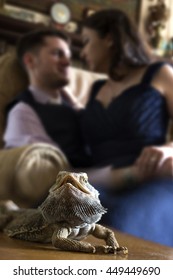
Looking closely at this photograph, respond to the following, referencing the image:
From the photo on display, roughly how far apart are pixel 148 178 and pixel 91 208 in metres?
0.62

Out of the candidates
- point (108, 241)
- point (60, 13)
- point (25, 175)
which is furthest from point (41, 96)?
point (60, 13)

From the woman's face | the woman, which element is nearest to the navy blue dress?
the woman

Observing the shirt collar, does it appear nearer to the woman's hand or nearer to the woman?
the woman

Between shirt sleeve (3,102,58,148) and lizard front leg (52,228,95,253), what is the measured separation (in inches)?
39.6

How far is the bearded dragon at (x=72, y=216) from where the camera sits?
0.56 m

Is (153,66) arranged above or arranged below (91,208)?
above

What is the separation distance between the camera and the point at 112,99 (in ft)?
5.14

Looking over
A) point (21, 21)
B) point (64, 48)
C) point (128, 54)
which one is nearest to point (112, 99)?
point (128, 54)

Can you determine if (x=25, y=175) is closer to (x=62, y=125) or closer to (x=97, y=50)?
(x=62, y=125)

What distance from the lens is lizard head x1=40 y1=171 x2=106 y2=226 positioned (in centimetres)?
56

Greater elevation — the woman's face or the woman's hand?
the woman's face

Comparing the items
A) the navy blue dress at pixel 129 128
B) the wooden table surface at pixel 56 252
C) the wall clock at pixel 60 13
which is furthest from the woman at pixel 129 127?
the wall clock at pixel 60 13

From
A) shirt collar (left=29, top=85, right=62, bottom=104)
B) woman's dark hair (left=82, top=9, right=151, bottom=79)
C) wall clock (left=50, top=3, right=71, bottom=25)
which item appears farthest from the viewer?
wall clock (left=50, top=3, right=71, bottom=25)

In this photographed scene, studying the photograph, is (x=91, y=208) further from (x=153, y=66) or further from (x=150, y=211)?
(x=153, y=66)
